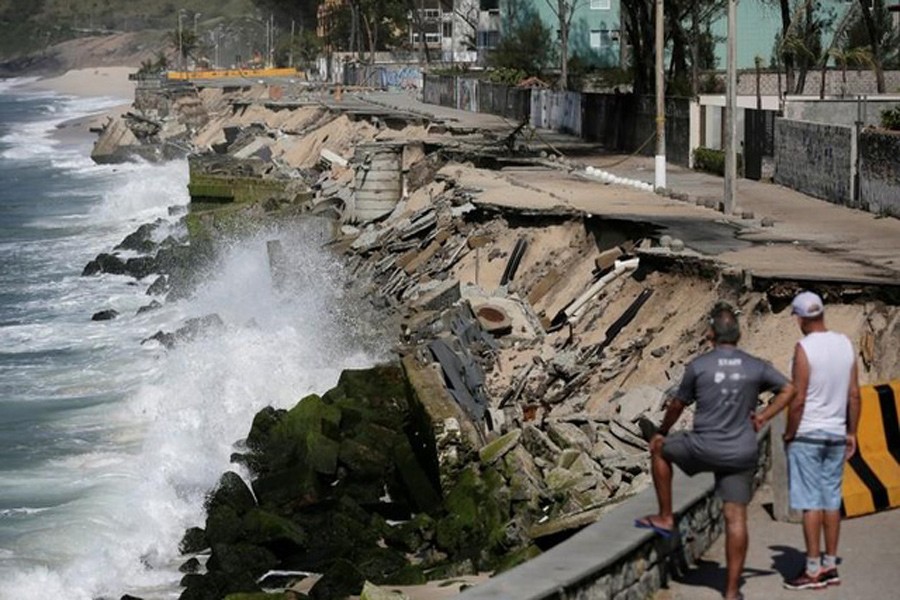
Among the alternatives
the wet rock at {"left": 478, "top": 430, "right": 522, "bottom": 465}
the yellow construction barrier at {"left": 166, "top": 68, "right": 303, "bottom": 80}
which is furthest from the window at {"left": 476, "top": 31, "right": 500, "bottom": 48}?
the wet rock at {"left": 478, "top": 430, "right": 522, "bottom": 465}

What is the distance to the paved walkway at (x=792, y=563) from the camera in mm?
10703

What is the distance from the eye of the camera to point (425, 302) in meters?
26.6

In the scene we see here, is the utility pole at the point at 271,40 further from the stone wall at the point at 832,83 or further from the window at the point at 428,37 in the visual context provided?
the stone wall at the point at 832,83

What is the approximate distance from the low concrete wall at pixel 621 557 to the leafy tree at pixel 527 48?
71.8m

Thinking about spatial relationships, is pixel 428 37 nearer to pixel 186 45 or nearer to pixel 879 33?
pixel 186 45

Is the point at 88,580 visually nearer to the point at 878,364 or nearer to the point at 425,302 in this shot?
the point at 878,364

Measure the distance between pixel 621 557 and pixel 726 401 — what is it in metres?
1.05

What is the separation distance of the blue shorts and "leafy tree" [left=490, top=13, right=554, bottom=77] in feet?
238

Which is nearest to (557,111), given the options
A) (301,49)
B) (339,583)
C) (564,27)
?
(564,27)

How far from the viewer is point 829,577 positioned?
10711 millimetres

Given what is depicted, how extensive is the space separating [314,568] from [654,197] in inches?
668

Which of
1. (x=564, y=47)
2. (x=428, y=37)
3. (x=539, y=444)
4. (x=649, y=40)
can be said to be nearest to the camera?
(x=539, y=444)

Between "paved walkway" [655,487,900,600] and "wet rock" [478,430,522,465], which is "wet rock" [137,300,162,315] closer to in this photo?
"wet rock" [478,430,522,465]

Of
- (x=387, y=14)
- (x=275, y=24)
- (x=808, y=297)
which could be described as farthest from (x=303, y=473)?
(x=275, y=24)
